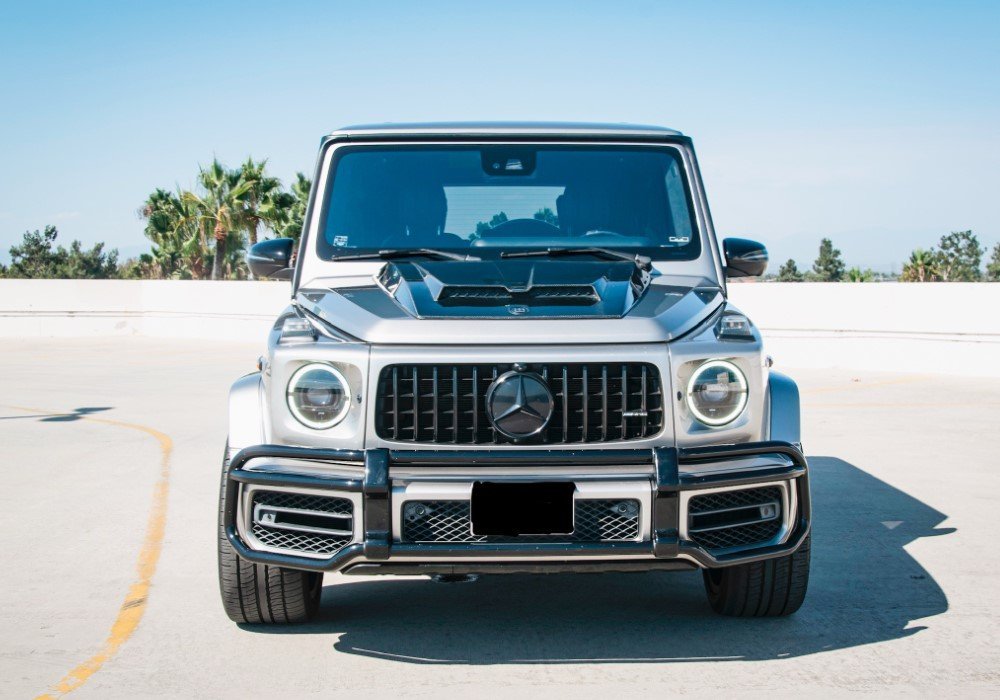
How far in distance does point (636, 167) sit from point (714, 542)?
6.97 feet

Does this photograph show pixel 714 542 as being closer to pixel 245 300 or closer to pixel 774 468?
pixel 774 468

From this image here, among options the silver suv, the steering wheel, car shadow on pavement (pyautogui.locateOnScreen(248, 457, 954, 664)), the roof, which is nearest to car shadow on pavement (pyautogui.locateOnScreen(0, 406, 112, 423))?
car shadow on pavement (pyautogui.locateOnScreen(248, 457, 954, 664))

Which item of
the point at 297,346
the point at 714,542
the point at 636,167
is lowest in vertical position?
the point at 714,542

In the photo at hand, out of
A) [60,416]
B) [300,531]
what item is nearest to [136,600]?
[300,531]

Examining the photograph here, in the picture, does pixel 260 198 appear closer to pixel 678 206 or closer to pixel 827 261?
pixel 678 206

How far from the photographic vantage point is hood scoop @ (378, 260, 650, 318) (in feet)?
14.9

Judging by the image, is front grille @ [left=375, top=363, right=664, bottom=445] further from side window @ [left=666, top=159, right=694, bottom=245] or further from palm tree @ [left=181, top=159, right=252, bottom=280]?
palm tree @ [left=181, top=159, right=252, bottom=280]

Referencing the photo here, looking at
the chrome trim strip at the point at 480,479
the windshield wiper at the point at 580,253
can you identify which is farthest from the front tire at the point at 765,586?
the windshield wiper at the point at 580,253

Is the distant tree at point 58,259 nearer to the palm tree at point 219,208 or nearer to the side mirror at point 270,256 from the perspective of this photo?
the palm tree at point 219,208

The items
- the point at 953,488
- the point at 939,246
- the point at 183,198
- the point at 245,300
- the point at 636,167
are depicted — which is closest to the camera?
the point at 636,167

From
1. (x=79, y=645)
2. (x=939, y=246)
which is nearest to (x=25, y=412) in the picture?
(x=79, y=645)

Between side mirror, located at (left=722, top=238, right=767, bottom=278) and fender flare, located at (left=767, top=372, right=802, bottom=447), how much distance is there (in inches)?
40.0

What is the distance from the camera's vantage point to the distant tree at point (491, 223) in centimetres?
567

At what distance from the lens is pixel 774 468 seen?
4.41 meters
